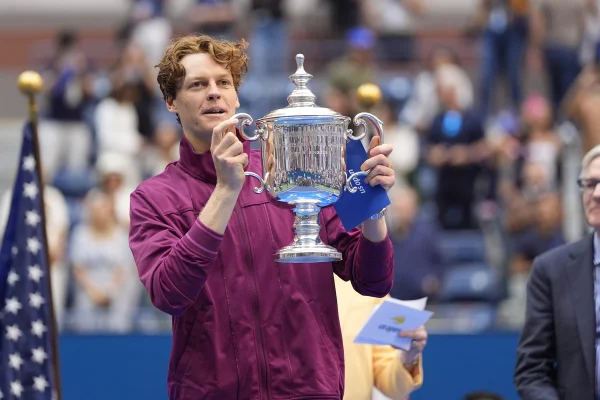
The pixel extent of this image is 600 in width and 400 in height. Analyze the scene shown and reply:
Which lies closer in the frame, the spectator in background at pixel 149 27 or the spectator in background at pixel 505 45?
the spectator in background at pixel 505 45

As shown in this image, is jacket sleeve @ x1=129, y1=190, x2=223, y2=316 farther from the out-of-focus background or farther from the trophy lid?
the out-of-focus background

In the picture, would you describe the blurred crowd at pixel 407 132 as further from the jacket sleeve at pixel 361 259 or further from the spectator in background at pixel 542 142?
the jacket sleeve at pixel 361 259

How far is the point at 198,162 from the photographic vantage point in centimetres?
386

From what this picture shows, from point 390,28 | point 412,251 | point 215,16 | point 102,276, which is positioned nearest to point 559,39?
point 390,28

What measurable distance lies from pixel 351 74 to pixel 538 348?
22.4 ft

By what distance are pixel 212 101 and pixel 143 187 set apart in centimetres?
32

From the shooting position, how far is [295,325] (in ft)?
12.2

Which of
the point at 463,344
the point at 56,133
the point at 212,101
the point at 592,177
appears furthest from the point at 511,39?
the point at 212,101

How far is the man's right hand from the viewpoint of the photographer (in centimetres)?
353

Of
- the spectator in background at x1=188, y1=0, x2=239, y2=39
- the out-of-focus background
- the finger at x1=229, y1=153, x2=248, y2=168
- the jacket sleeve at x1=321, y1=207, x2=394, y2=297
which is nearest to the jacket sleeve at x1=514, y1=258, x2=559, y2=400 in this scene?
the jacket sleeve at x1=321, y1=207, x2=394, y2=297

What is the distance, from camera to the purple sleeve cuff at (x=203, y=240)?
3.51 m

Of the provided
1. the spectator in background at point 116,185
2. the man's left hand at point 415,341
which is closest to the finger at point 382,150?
the man's left hand at point 415,341

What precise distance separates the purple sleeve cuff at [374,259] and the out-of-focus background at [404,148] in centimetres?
377

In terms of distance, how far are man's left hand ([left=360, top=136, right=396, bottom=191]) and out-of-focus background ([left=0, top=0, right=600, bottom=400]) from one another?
3.83 m
